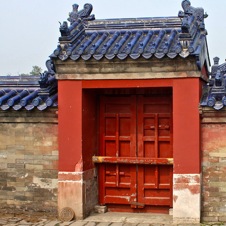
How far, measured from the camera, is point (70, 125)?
8875 millimetres

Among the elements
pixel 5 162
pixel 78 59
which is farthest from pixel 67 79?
pixel 5 162

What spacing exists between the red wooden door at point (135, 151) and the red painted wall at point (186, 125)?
2.07ft

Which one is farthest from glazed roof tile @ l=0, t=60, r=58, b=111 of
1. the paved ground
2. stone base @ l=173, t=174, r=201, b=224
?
stone base @ l=173, t=174, r=201, b=224

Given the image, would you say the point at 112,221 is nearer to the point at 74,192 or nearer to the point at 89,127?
the point at 74,192

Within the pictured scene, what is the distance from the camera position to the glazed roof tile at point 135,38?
828 cm

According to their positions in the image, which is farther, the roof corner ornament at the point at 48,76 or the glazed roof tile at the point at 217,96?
the roof corner ornament at the point at 48,76

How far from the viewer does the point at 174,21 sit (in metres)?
9.77

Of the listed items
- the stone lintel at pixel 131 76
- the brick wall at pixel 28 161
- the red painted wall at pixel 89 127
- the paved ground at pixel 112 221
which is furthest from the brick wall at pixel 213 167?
the brick wall at pixel 28 161

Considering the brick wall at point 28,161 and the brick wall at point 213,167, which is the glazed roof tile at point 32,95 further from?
the brick wall at point 213,167

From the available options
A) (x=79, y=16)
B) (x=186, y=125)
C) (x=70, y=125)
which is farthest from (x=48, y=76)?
(x=186, y=125)

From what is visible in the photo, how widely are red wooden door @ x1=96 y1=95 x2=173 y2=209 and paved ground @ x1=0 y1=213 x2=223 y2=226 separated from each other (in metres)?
0.31

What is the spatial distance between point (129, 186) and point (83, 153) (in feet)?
4.01

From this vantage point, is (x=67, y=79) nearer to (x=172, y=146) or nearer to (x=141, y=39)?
(x=141, y=39)

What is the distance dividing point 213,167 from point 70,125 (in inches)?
108
